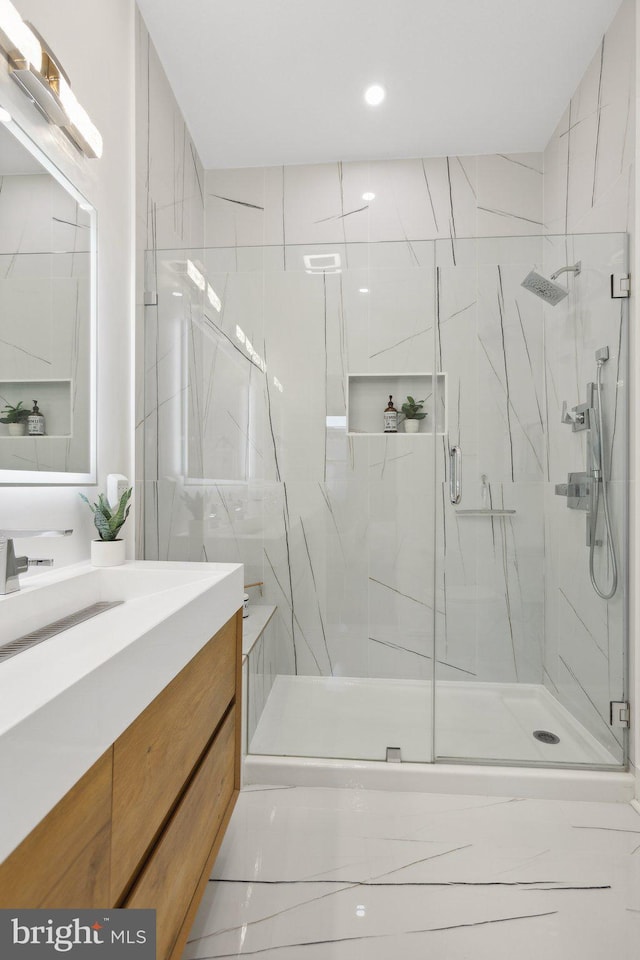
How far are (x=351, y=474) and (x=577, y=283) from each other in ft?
3.79

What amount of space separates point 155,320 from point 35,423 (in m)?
0.91

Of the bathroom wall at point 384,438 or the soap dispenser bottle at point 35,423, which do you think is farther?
the bathroom wall at point 384,438

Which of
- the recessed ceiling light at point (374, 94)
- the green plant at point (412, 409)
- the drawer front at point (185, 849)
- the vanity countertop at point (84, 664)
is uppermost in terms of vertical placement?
the recessed ceiling light at point (374, 94)

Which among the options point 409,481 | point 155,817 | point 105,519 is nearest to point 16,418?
point 105,519

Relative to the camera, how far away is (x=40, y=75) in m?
1.20

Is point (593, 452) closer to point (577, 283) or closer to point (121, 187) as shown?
point (577, 283)

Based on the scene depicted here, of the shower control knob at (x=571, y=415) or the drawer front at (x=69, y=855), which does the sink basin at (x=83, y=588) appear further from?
the shower control knob at (x=571, y=415)

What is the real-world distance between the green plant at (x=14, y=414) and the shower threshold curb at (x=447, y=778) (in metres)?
1.42

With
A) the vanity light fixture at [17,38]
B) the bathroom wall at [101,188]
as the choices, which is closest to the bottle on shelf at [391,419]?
the bathroom wall at [101,188]

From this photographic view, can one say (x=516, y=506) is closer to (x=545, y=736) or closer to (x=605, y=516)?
(x=605, y=516)

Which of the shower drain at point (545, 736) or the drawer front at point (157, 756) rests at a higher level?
the drawer front at point (157, 756)

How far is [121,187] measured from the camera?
1.82 metres

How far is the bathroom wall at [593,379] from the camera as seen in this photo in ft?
6.28

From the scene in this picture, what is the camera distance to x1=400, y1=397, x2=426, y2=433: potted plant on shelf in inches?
86.4
